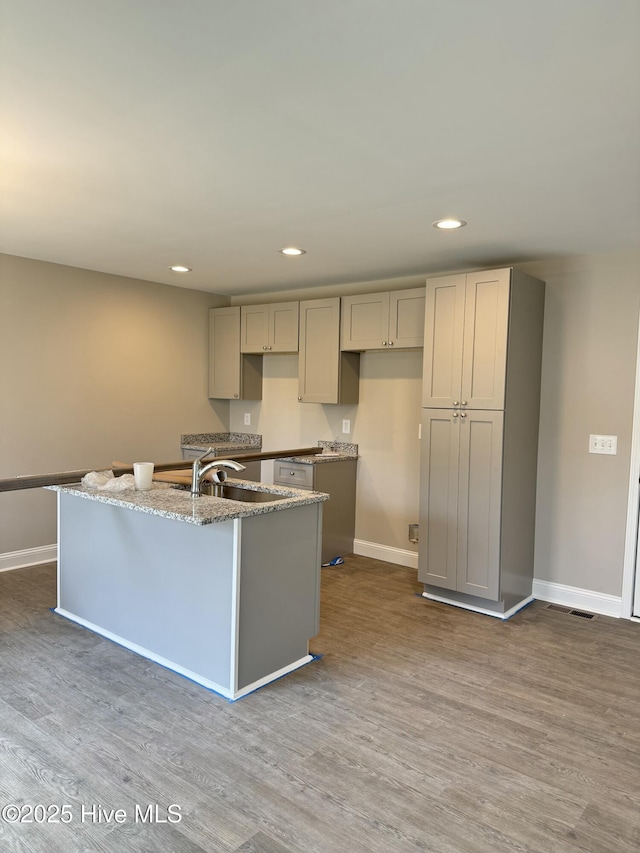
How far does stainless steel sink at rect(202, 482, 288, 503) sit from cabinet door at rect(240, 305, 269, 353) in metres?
2.27

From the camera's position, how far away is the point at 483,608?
384 centimetres

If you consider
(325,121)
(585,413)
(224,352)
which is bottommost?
(585,413)

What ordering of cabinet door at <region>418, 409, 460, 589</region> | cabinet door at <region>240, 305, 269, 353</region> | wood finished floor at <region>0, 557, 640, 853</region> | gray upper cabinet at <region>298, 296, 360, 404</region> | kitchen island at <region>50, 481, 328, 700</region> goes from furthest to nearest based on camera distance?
cabinet door at <region>240, 305, 269, 353</region>
gray upper cabinet at <region>298, 296, 360, 404</region>
cabinet door at <region>418, 409, 460, 589</region>
kitchen island at <region>50, 481, 328, 700</region>
wood finished floor at <region>0, 557, 640, 853</region>

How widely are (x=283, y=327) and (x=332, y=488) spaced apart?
5.06 ft

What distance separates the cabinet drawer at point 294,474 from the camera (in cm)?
472

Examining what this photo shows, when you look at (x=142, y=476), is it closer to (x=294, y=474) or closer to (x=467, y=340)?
(x=294, y=474)

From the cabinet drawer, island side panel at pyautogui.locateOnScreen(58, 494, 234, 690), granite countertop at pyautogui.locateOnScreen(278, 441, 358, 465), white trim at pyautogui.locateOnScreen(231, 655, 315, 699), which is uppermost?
granite countertop at pyautogui.locateOnScreen(278, 441, 358, 465)

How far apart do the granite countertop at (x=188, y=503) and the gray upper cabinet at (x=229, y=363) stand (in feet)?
8.06

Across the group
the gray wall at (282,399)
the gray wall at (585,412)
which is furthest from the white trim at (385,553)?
the gray wall at (585,412)

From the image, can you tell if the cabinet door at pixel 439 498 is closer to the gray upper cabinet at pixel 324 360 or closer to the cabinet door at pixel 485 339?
the cabinet door at pixel 485 339

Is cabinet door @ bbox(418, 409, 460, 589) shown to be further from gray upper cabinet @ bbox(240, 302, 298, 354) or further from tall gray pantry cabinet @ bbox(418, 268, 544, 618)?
gray upper cabinet @ bbox(240, 302, 298, 354)

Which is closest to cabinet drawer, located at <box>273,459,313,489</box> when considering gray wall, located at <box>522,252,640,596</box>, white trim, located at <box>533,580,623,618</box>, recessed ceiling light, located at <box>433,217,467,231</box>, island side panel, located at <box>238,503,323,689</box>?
island side panel, located at <box>238,503,323,689</box>

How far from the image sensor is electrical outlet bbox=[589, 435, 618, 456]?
12.3 feet

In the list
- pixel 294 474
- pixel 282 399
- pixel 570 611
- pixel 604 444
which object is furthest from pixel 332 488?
pixel 604 444
